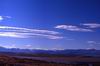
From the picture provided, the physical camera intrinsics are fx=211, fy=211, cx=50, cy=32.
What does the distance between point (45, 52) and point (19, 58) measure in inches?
33.2

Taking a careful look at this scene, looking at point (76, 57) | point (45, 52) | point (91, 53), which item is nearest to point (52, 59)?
point (45, 52)

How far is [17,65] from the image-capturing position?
6270mm

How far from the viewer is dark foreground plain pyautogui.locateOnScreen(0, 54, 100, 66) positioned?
632 cm

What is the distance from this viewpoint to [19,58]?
659 centimetres

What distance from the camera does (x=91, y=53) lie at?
6.36 metres

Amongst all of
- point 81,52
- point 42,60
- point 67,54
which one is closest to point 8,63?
point 42,60

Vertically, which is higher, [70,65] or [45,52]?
[45,52]

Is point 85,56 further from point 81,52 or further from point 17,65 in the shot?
point 17,65

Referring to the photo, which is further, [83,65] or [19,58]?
[19,58]

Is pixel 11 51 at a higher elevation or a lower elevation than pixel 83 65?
higher

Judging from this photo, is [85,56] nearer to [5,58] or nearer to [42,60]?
[42,60]

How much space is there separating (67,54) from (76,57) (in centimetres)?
30

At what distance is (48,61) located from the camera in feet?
21.1

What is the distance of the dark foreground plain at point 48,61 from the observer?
6.32 m
